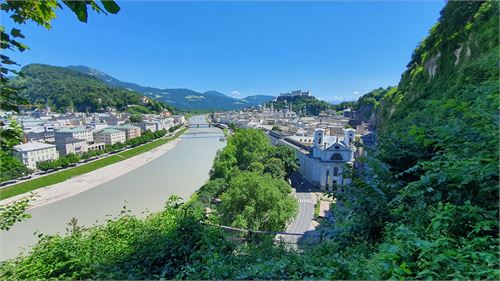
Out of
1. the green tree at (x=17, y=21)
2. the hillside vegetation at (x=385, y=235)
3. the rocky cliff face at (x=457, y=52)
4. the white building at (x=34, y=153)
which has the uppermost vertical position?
the rocky cliff face at (x=457, y=52)

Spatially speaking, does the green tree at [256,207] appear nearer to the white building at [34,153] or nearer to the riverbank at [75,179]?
the riverbank at [75,179]

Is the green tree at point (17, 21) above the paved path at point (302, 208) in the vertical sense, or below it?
above

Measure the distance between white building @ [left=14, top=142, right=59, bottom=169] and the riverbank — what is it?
4.63m

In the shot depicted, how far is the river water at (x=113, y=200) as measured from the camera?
12.6 metres

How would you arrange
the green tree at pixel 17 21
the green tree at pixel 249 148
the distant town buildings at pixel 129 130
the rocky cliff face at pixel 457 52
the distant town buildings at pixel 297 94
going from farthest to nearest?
1. the distant town buildings at pixel 297 94
2. the distant town buildings at pixel 129 130
3. the green tree at pixel 249 148
4. the rocky cliff face at pixel 457 52
5. the green tree at pixel 17 21

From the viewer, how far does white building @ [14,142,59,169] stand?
2534cm

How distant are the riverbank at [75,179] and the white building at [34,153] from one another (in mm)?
4628

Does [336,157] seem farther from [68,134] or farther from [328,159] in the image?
[68,134]

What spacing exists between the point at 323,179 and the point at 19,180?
25.6 m

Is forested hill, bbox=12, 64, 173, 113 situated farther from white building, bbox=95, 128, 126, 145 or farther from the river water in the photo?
the river water

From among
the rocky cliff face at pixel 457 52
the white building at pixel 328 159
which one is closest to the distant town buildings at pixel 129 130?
the white building at pixel 328 159

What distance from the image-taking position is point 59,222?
45.8 feet

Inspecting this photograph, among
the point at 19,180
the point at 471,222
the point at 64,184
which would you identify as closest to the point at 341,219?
the point at 471,222

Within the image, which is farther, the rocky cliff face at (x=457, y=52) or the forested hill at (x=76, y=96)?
the forested hill at (x=76, y=96)
